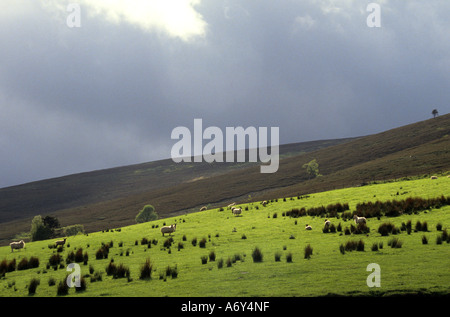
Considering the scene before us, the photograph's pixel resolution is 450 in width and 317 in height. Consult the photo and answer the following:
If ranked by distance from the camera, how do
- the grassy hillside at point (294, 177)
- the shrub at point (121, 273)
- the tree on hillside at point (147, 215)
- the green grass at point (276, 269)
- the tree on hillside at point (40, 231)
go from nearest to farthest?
the green grass at point (276, 269) < the shrub at point (121, 273) < the tree on hillside at point (40, 231) < the tree on hillside at point (147, 215) < the grassy hillside at point (294, 177)

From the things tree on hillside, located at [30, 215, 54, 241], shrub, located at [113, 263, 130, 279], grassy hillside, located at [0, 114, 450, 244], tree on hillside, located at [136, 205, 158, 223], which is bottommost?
tree on hillside, located at [30, 215, 54, 241]

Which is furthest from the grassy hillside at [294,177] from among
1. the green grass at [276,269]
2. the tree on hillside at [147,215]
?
the green grass at [276,269]

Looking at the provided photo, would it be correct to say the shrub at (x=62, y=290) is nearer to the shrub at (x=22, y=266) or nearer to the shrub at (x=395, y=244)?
the shrub at (x=22, y=266)

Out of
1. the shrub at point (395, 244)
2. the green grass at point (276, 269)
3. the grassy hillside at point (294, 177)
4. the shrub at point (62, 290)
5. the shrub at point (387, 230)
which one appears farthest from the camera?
the grassy hillside at point (294, 177)

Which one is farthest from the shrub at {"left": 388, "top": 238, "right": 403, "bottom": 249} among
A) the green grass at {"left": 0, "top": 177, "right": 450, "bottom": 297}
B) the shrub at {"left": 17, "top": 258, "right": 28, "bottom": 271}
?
the shrub at {"left": 17, "top": 258, "right": 28, "bottom": 271}

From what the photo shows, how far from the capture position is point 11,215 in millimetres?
182000

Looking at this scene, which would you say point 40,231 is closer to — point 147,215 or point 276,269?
point 147,215

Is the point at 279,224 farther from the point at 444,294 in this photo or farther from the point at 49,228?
the point at 49,228

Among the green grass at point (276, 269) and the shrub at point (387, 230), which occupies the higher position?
the shrub at point (387, 230)

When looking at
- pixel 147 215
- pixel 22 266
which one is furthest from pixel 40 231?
pixel 22 266

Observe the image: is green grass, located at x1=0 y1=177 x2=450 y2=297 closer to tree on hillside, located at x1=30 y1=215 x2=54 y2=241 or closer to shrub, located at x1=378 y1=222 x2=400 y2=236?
shrub, located at x1=378 y1=222 x2=400 y2=236

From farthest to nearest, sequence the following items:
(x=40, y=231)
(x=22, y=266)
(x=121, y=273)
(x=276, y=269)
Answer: (x=40, y=231) → (x=22, y=266) → (x=121, y=273) → (x=276, y=269)

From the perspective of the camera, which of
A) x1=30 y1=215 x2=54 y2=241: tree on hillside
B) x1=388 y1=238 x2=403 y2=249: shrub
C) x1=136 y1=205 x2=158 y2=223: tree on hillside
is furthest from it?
x1=136 y1=205 x2=158 y2=223: tree on hillside
